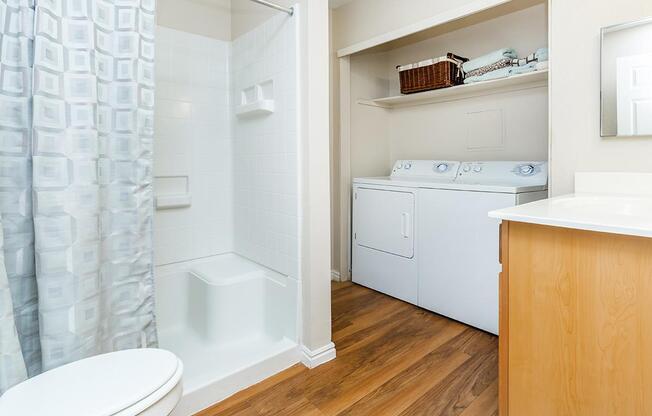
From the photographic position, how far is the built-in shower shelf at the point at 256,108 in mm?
2078

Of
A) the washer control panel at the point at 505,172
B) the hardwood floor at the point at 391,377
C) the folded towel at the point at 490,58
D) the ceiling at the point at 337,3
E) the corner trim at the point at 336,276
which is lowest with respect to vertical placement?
the hardwood floor at the point at 391,377

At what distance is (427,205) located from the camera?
2545mm

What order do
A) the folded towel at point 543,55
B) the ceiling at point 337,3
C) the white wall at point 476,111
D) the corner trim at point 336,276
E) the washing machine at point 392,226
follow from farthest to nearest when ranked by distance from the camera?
the corner trim at point 336,276 < the ceiling at point 337,3 < the washing machine at point 392,226 < the white wall at point 476,111 < the folded towel at point 543,55

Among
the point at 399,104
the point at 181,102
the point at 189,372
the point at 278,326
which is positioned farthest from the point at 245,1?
the point at 189,372

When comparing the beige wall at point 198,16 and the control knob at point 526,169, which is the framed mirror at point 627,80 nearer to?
the control knob at point 526,169

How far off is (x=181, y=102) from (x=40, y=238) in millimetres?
1431

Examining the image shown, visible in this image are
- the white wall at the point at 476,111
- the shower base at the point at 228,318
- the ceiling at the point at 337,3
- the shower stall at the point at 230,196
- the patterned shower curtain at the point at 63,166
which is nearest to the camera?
the patterned shower curtain at the point at 63,166

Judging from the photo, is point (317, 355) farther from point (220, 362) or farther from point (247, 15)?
point (247, 15)

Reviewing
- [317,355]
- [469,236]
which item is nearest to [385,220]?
[469,236]

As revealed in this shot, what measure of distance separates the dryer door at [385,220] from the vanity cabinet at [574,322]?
143cm

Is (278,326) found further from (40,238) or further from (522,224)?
(522,224)

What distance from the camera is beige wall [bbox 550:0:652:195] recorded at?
1.64 metres

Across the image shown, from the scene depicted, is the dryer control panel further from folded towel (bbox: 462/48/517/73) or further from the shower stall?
the shower stall

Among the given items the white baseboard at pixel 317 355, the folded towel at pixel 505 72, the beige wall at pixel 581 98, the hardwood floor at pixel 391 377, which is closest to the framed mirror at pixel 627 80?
the beige wall at pixel 581 98
